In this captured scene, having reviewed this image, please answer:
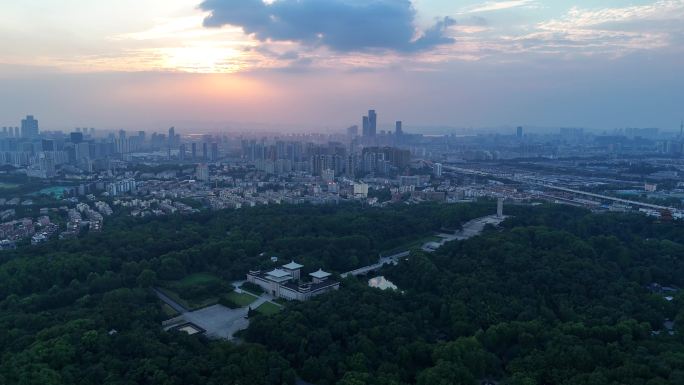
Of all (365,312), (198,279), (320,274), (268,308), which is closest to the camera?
(365,312)

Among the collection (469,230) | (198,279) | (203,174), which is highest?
(203,174)

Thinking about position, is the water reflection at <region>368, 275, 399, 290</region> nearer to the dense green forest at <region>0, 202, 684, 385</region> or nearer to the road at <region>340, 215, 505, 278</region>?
the dense green forest at <region>0, 202, 684, 385</region>

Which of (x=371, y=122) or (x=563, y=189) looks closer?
(x=563, y=189)

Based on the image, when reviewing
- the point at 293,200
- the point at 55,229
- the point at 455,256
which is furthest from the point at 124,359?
the point at 293,200

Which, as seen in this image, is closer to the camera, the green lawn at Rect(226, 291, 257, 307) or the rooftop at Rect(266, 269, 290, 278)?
the green lawn at Rect(226, 291, 257, 307)

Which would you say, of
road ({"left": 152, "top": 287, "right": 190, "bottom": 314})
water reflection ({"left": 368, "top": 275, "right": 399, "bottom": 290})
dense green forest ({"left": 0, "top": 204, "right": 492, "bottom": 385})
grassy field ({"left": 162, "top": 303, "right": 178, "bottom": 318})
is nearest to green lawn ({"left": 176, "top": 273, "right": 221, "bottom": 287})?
dense green forest ({"left": 0, "top": 204, "right": 492, "bottom": 385})

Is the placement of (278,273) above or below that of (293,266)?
below

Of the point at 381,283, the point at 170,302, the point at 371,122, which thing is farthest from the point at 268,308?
the point at 371,122

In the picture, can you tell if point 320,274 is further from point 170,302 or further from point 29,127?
point 29,127
